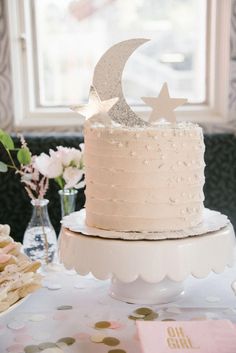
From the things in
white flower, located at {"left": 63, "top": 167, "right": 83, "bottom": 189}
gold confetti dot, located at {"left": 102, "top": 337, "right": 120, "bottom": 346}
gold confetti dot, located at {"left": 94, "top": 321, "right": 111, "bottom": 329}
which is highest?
white flower, located at {"left": 63, "top": 167, "right": 83, "bottom": 189}

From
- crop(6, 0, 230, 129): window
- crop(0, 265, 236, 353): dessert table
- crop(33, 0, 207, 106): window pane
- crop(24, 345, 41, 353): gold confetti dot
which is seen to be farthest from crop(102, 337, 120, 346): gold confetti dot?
crop(33, 0, 207, 106): window pane

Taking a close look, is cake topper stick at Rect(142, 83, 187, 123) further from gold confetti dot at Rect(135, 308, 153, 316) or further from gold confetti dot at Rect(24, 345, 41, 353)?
gold confetti dot at Rect(24, 345, 41, 353)

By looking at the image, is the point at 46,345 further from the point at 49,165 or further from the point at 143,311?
the point at 49,165

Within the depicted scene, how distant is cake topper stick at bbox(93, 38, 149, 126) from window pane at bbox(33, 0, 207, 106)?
136 cm

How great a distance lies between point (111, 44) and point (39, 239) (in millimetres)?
1420

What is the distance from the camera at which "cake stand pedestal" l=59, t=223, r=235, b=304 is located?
997mm

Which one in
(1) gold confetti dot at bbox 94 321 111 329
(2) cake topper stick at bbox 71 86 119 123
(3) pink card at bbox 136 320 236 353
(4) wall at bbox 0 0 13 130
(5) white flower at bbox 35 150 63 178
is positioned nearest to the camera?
(3) pink card at bbox 136 320 236 353

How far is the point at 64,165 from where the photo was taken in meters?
1.30

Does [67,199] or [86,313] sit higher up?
[67,199]

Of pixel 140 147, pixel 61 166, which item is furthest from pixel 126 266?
pixel 61 166

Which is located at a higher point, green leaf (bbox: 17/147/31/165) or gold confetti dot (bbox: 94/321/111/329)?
green leaf (bbox: 17/147/31/165)

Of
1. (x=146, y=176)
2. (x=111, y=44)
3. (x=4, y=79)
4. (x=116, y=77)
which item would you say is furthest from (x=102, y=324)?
(x=111, y=44)

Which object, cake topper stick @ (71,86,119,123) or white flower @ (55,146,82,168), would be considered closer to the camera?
cake topper stick @ (71,86,119,123)

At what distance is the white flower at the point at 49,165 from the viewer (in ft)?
4.15
